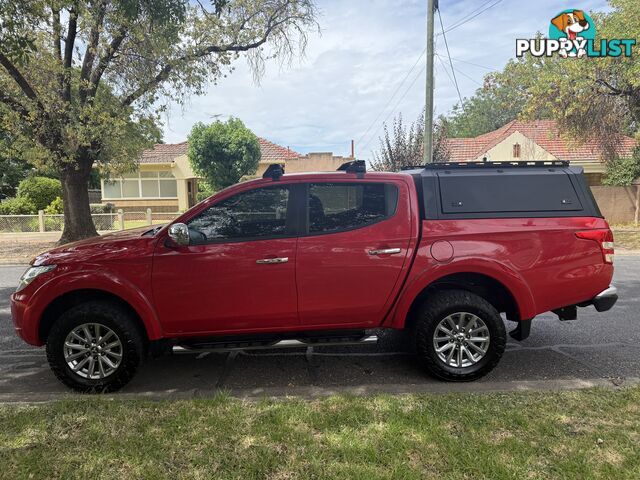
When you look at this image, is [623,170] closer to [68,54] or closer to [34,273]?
[68,54]

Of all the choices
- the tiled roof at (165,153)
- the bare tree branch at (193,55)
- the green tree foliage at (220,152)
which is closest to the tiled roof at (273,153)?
the green tree foliage at (220,152)

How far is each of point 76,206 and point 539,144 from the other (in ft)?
74.7

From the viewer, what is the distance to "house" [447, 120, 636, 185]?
2228 cm

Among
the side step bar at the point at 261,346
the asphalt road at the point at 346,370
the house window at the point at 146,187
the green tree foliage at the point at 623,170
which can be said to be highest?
the house window at the point at 146,187

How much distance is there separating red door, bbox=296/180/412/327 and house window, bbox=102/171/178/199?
2651 centimetres

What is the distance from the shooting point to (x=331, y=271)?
3.78 m

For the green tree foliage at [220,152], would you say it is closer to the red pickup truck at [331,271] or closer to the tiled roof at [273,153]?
the tiled roof at [273,153]

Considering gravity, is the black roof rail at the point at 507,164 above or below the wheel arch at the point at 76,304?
above

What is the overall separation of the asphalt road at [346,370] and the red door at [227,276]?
1.81ft

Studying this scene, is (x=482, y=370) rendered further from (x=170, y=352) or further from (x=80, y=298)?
(x=80, y=298)

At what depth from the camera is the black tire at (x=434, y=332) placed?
3828 millimetres

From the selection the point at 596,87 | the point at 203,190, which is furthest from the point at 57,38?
the point at 203,190

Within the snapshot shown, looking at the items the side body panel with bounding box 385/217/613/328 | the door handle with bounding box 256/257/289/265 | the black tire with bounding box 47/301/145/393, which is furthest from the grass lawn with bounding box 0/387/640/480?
the door handle with bounding box 256/257/289/265

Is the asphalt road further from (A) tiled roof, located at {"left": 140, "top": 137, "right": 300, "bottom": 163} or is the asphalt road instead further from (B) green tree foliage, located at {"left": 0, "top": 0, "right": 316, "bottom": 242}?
(A) tiled roof, located at {"left": 140, "top": 137, "right": 300, "bottom": 163}
